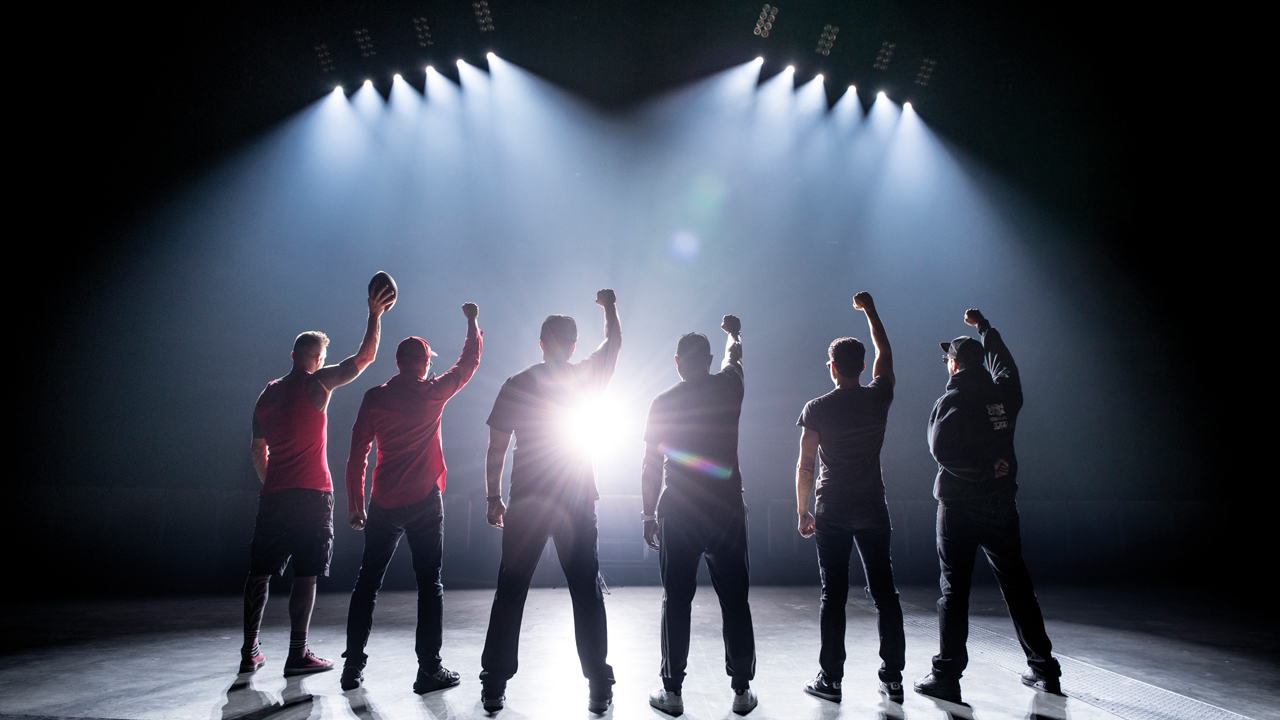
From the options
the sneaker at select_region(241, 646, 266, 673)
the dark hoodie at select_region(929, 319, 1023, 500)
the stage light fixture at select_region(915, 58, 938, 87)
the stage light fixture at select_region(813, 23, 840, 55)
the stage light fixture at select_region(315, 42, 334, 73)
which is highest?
the stage light fixture at select_region(813, 23, 840, 55)

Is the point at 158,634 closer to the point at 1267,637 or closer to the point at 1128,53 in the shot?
the point at 1267,637

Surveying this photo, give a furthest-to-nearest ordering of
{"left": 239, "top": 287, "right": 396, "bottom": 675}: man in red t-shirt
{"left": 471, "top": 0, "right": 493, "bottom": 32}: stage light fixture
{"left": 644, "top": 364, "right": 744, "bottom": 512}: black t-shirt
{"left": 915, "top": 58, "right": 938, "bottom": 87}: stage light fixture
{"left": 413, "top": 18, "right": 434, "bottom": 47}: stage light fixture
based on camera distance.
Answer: {"left": 915, "top": 58, "right": 938, "bottom": 87}: stage light fixture
{"left": 413, "top": 18, "right": 434, "bottom": 47}: stage light fixture
{"left": 471, "top": 0, "right": 493, "bottom": 32}: stage light fixture
{"left": 239, "top": 287, "right": 396, "bottom": 675}: man in red t-shirt
{"left": 644, "top": 364, "right": 744, "bottom": 512}: black t-shirt

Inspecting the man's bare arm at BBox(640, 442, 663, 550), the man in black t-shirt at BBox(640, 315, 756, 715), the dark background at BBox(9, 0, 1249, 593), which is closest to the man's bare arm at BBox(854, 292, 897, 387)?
the man in black t-shirt at BBox(640, 315, 756, 715)

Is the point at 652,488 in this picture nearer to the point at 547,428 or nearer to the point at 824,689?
the point at 547,428

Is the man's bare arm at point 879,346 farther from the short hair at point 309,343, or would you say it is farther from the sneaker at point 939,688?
the short hair at point 309,343

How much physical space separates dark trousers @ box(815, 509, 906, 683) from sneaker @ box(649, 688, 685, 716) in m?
0.75

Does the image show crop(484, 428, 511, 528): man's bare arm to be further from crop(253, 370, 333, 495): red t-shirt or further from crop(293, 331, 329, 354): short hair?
crop(293, 331, 329, 354): short hair

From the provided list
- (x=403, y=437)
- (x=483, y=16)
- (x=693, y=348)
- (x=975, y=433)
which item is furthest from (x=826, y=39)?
(x=403, y=437)

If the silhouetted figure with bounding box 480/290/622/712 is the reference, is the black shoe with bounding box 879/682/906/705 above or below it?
below

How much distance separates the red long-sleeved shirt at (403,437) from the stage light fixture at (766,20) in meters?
6.59

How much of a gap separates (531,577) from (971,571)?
2219 mm

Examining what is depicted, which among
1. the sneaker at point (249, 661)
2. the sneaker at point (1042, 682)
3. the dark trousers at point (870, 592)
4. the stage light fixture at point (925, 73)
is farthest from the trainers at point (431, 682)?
the stage light fixture at point (925, 73)

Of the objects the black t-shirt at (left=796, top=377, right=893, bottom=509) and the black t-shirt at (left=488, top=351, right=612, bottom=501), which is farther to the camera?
the black t-shirt at (left=796, top=377, right=893, bottom=509)

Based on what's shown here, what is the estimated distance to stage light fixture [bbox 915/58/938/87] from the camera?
766cm
